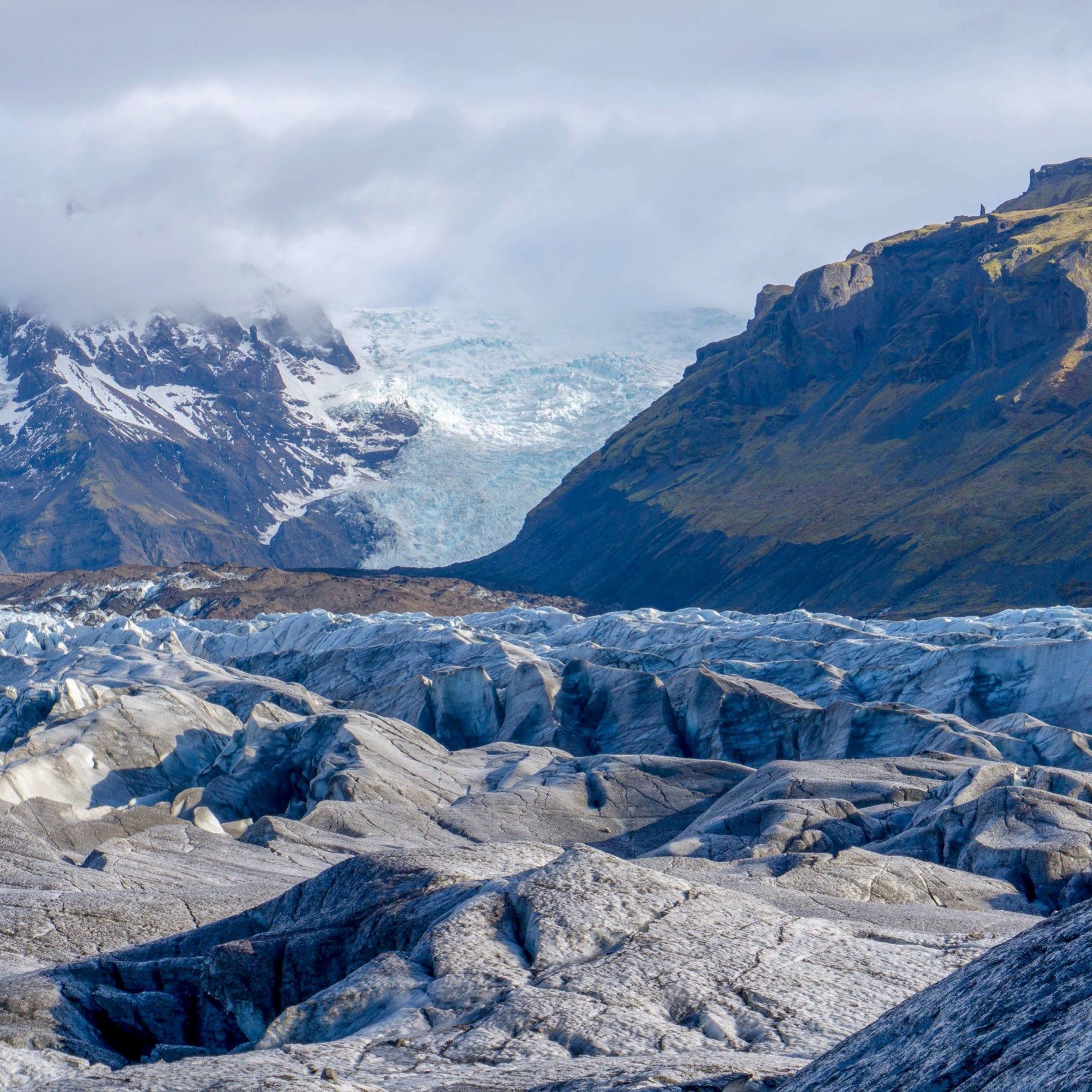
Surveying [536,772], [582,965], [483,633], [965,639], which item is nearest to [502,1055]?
[582,965]

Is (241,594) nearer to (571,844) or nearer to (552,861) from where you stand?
(571,844)

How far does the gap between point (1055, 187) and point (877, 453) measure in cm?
7119

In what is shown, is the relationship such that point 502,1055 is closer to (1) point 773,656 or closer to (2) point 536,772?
(2) point 536,772

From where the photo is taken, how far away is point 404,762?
119 ft

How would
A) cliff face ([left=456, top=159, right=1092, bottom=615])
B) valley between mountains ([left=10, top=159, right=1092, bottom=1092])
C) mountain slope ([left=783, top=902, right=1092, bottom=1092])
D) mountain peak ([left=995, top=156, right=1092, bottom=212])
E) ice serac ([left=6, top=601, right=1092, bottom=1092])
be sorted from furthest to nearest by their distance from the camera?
mountain peak ([left=995, top=156, right=1092, bottom=212]) < cliff face ([left=456, top=159, right=1092, bottom=615]) < ice serac ([left=6, top=601, right=1092, bottom=1092]) < valley between mountains ([left=10, top=159, right=1092, bottom=1092]) < mountain slope ([left=783, top=902, right=1092, bottom=1092])

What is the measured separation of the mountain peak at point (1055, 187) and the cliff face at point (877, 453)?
49cm

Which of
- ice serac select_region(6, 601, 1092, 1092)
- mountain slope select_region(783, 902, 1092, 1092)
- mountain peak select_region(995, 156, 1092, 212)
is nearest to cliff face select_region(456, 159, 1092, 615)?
mountain peak select_region(995, 156, 1092, 212)

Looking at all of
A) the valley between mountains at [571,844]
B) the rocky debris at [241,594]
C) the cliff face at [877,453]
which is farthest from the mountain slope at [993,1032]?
the rocky debris at [241,594]

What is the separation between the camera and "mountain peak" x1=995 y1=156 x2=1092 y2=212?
6796 inches

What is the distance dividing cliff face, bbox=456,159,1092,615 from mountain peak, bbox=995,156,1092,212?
0.49 m

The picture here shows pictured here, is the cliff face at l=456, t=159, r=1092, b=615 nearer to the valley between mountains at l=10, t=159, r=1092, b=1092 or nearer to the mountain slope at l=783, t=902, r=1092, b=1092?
the valley between mountains at l=10, t=159, r=1092, b=1092

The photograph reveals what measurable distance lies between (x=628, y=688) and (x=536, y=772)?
9438mm

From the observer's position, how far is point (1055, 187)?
178 m

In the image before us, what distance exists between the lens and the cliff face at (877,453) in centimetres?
10581
